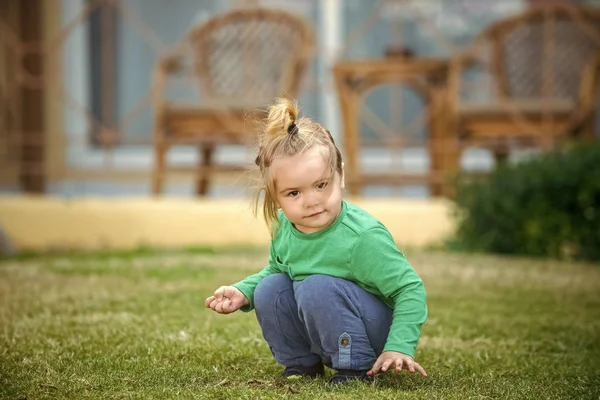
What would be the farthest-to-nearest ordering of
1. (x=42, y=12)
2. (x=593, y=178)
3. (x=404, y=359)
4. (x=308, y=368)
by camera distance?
(x=42, y=12), (x=593, y=178), (x=308, y=368), (x=404, y=359)

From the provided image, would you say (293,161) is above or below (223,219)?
above

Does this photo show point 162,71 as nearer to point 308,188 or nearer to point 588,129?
point 588,129

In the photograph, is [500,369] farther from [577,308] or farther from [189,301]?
[189,301]

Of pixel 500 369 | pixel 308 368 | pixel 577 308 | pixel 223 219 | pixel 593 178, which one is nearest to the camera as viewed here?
pixel 308 368

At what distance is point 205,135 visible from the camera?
714cm

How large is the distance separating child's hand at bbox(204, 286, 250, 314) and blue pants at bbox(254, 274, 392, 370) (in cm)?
7

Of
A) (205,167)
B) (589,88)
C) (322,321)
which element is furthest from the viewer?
(205,167)

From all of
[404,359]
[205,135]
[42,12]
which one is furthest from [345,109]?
[404,359]

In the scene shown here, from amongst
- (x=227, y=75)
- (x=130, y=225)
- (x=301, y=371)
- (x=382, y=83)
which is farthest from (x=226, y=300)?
(x=227, y=75)

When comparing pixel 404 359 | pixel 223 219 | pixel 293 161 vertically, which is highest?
pixel 293 161

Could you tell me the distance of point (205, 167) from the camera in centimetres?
779

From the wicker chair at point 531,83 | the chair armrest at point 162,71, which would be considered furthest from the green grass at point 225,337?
the chair armrest at point 162,71

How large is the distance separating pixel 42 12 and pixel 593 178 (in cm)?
591

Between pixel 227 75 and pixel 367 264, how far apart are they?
5694mm
